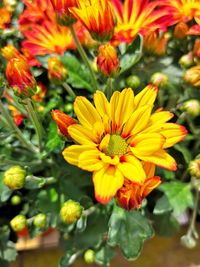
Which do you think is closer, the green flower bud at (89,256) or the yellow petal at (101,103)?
the yellow petal at (101,103)

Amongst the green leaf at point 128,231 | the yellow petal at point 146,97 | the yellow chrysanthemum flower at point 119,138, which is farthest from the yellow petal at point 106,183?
the green leaf at point 128,231

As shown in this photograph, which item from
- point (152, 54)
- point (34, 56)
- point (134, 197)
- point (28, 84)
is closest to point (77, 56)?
point (34, 56)

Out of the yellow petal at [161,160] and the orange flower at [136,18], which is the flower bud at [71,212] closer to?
the yellow petal at [161,160]

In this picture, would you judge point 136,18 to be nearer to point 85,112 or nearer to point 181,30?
point 181,30

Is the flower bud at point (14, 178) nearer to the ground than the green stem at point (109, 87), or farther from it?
nearer to the ground

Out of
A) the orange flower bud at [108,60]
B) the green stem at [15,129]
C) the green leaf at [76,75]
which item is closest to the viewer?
the orange flower bud at [108,60]

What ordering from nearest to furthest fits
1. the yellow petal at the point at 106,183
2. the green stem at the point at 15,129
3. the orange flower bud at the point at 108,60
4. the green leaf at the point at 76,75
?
the yellow petal at the point at 106,183 → the orange flower bud at the point at 108,60 → the green stem at the point at 15,129 → the green leaf at the point at 76,75

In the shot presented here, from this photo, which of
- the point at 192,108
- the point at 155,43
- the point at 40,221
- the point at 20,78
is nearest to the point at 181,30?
the point at 155,43

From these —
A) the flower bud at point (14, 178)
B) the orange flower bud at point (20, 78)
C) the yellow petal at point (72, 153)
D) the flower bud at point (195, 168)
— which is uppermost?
the orange flower bud at point (20, 78)

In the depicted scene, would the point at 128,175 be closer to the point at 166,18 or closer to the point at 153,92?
the point at 153,92
